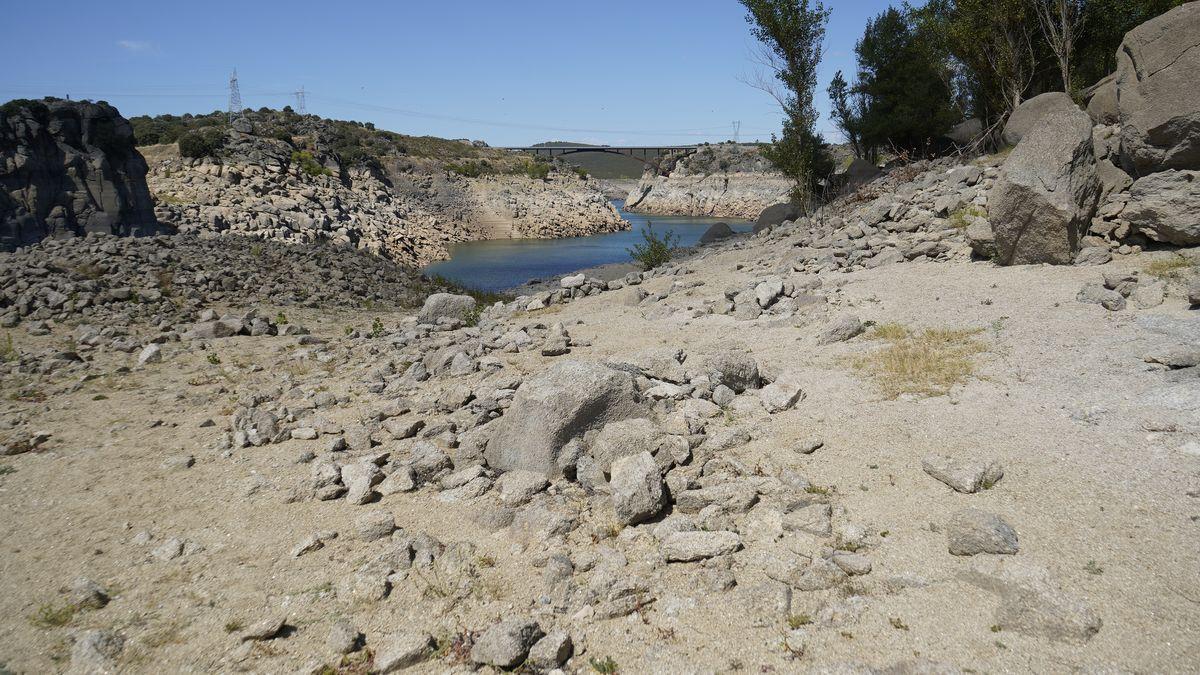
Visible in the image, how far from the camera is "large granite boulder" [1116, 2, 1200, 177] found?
34.6ft

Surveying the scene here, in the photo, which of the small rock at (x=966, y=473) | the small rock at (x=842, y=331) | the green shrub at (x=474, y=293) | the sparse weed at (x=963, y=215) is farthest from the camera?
the green shrub at (x=474, y=293)

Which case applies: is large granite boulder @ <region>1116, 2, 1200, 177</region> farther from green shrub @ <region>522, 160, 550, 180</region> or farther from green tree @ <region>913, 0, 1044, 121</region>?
green shrub @ <region>522, 160, 550, 180</region>

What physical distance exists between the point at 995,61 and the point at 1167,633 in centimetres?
2508

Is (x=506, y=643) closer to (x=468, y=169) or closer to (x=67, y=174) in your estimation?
(x=67, y=174)

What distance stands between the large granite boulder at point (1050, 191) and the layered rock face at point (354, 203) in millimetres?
33107

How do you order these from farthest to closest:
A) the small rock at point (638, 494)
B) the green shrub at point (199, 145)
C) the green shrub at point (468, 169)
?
the green shrub at point (468, 169) < the green shrub at point (199, 145) < the small rock at point (638, 494)

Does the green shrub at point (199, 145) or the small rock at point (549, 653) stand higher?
the green shrub at point (199, 145)

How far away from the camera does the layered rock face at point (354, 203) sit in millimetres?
37000

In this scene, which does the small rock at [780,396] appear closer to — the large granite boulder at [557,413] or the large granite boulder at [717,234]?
the large granite boulder at [557,413]

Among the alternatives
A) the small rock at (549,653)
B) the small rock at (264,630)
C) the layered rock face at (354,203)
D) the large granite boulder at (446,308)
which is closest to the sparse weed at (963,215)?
the large granite boulder at (446,308)

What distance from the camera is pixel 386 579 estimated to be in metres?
5.61

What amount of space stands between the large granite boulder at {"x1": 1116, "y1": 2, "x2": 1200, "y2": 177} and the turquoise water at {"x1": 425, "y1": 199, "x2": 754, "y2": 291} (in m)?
19.9

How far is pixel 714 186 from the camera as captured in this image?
97.2 meters

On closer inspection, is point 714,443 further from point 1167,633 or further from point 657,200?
point 657,200
